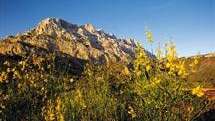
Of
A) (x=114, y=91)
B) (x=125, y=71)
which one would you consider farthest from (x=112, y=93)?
(x=125, y=71)

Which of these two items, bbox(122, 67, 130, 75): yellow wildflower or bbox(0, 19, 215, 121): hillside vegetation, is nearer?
bbox(0, 19, 215, 121): hillside vegetation

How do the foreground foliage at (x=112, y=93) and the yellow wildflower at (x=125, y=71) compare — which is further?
the yellow wildflower at (x=125, y=71)

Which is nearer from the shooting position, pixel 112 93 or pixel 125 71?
pixel 125 71

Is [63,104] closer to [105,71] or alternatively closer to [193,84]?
[105,71]

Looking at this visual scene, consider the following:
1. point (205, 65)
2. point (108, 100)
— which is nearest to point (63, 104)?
point (108, 100)

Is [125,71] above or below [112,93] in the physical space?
above

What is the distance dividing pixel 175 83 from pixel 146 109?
4.44ft

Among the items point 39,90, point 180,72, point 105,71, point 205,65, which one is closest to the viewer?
point 180,72

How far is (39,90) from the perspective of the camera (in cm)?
1516

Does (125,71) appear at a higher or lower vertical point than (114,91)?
higher

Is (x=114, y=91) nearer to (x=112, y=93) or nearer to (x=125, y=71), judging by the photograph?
(x=112, y=93)

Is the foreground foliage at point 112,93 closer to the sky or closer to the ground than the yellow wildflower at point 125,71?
closer to the ground

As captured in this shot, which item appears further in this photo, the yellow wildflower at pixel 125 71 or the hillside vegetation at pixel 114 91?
the yellow wildflower at pixel 125 71

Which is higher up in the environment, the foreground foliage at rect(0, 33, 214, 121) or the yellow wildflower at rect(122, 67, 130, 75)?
the yellow wildflower at rect(122, 67, 130, 75)
